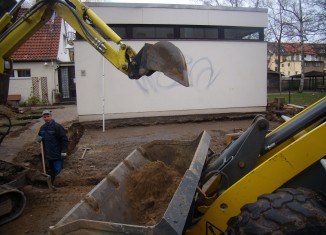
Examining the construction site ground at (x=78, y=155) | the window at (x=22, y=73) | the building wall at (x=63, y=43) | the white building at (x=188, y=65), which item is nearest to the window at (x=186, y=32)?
the white building at (x=188, y=65)

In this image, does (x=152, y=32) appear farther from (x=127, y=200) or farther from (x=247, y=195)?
(x=247, y=195)

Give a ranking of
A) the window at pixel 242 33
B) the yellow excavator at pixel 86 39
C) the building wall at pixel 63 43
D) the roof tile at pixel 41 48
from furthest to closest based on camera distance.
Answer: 1. the building wall at pixel 63 43
2. the roof tile at pixel 41 48
3. the window at pixel 242 33
4. the yellow excavator at pixel 86 39

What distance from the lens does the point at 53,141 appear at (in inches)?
292

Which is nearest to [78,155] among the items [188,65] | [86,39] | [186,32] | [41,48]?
[86,39]

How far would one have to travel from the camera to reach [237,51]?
1391cm

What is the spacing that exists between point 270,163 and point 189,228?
3.03ft

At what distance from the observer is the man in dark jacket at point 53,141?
7398 millimetres

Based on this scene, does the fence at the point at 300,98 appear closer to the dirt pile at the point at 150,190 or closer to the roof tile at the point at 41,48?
the roof tile at the point at 41,48

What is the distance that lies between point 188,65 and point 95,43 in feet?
28.8

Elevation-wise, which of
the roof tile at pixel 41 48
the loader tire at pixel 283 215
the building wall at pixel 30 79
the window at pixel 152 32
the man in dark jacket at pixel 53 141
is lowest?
the man in dark jacket at pixel 53 141

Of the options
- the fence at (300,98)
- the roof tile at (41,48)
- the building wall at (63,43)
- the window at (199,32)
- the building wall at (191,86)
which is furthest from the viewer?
the building wall at (63,43)

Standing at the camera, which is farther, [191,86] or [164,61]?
[191,86]

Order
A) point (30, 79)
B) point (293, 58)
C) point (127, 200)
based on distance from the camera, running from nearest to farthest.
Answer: point (127, 200), point (30, 79), point (293, 58)

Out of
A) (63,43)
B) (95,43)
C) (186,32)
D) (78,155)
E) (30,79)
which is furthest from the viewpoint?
(63,43)
